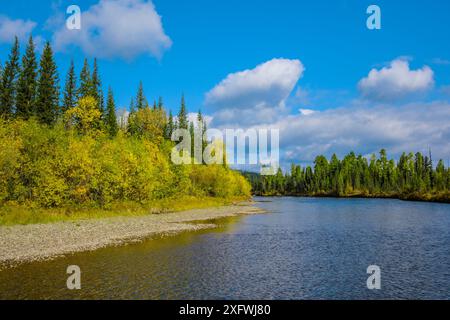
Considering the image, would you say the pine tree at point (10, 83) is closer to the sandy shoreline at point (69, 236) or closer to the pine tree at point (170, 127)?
the sandy shoreline at point (69, 236)

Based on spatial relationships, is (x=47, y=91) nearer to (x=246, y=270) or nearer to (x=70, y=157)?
(x=70, y=157)

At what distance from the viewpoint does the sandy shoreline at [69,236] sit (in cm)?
2798

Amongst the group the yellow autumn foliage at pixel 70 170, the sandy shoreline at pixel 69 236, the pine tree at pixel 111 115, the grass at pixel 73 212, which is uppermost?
the pine tree at pixel 111 115

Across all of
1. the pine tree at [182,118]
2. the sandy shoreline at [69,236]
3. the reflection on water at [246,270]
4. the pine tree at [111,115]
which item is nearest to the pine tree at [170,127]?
the pine tree at [182,118]

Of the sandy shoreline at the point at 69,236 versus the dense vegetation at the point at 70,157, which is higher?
the dense vegetation at the point at 70,157

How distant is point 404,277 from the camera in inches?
931

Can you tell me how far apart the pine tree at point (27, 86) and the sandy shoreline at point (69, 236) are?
3960 centimetres

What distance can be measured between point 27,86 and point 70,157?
36.9m

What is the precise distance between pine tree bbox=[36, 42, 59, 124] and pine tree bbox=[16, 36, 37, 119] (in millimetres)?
1318

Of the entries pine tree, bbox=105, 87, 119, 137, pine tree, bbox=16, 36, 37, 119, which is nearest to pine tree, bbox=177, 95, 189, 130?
pine tree, bbox=105, 87, 119, 137
